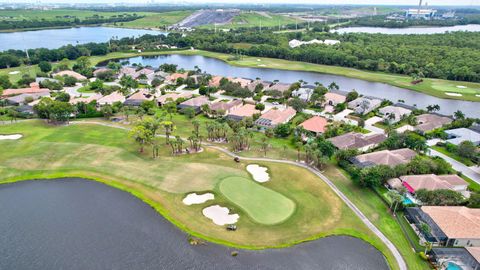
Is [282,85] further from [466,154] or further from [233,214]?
[233,214]

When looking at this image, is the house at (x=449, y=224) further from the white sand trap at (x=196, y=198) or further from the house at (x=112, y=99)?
the house at (x=112, y=99)

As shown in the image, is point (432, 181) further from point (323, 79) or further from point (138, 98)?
point (323, 79)

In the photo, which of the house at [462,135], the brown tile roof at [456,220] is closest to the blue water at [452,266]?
the brown tile roof at [456,220]

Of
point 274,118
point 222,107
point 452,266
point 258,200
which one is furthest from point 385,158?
point 222,107

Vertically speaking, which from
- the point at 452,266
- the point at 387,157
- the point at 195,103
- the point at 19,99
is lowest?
the point at 452,266

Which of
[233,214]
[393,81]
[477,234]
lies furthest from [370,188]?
[393,81]

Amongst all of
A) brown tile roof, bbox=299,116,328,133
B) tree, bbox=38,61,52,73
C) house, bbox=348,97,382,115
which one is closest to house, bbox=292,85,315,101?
house, bbox=348,97,382,115
